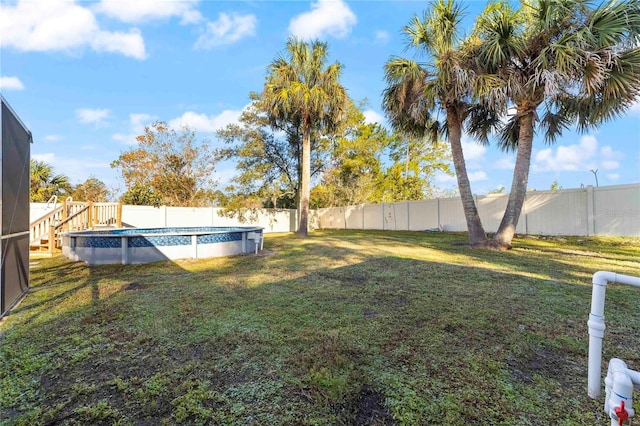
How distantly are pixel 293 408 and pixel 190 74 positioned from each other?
13706 millimetres

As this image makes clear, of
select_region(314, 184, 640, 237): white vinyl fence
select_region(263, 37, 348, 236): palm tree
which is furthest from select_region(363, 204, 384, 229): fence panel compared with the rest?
select_region(263, 37, 348, 236): palm tree

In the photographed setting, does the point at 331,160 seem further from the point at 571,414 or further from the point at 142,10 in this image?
the point at 571,414

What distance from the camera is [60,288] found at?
15.0ft

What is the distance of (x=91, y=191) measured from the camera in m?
20.1

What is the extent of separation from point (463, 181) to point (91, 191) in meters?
23.2

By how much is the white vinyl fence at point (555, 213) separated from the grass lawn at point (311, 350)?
243 inches

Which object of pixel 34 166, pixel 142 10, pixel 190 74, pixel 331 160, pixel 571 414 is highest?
pixel 190 74

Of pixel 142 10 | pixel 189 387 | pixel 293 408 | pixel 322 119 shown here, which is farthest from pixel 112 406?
pixel 322 119

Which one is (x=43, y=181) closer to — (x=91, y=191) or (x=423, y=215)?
(x=91, y=191)

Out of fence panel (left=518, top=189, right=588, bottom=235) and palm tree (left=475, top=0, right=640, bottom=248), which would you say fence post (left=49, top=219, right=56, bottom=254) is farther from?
fence panel (left=518, top=189, right=588, bottom=235)

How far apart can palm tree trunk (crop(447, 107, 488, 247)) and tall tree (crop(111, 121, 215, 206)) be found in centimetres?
1463

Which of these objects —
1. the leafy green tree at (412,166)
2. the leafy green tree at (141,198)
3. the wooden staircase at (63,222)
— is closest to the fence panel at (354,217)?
the leafy green tree at (412,166)

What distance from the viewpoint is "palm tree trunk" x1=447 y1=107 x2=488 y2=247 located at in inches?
341

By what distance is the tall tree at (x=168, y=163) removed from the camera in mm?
17766
